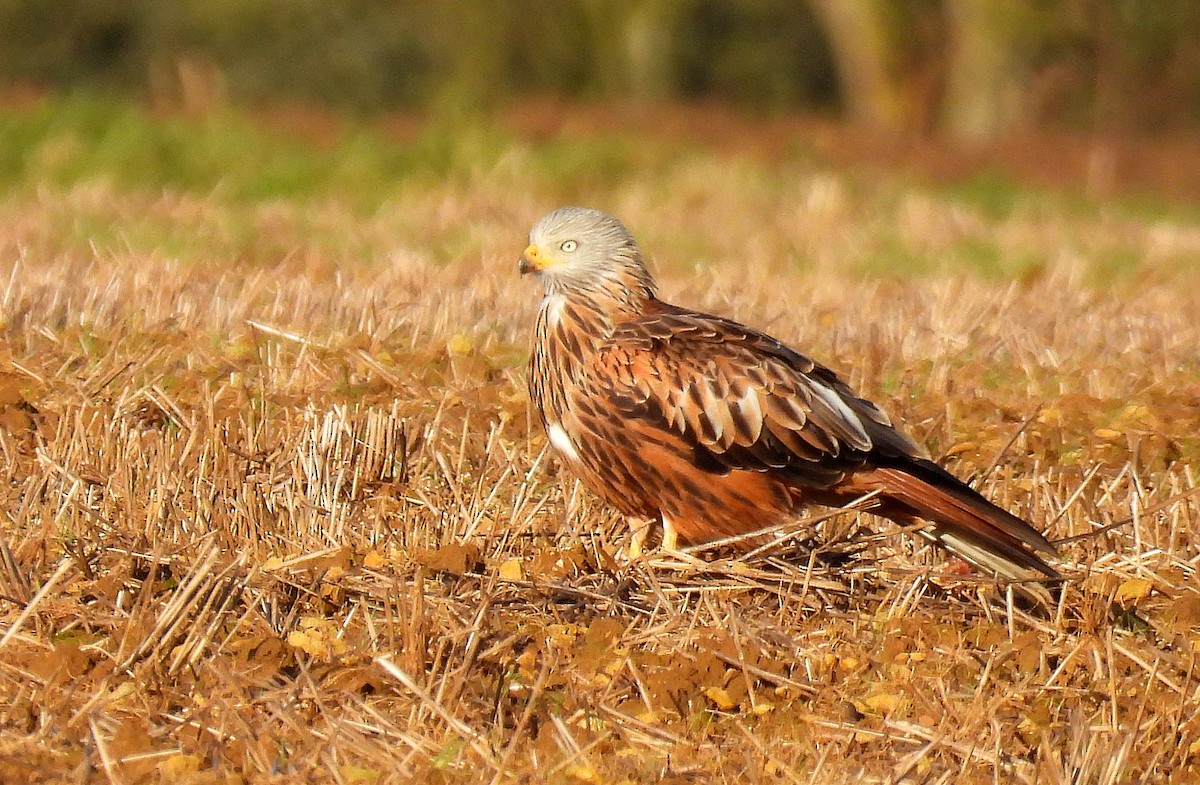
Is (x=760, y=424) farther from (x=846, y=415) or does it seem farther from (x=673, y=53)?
(x=673, y=53)

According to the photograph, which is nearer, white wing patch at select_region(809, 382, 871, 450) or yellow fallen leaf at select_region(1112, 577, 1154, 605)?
yellow fallen leaf at select_region(1112, 577, 1154, 605)

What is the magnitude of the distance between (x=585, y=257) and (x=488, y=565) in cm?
114

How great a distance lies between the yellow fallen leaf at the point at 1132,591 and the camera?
5.09 m

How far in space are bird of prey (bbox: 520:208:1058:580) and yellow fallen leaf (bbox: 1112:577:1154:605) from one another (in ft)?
0.85

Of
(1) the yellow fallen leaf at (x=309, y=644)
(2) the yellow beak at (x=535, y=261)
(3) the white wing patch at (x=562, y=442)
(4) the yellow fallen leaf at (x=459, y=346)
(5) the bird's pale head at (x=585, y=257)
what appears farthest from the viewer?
(4) the yellow fallen leaf at (x=459, y=346)

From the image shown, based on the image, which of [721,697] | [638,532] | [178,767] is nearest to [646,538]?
[638,532]

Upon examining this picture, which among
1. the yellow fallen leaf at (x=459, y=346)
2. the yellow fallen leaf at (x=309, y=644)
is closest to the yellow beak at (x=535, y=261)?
the yellow fallen leaf at (x=459, y=346)

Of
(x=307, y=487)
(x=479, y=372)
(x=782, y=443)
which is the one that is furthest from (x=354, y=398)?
(x=782, y=443)

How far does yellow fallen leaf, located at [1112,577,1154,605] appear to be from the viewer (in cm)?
509

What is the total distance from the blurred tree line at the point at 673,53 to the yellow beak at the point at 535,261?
16.2m

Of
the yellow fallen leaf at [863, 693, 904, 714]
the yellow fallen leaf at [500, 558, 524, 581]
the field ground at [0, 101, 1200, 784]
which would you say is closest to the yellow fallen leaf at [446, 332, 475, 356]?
the field ground at [0, 101, 1200, 784]

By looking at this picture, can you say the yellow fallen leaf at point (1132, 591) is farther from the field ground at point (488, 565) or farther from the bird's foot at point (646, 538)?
the bird's foot at point (646, 538)

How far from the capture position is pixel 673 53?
3447 cm

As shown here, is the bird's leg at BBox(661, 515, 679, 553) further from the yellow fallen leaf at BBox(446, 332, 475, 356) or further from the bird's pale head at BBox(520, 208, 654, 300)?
the yellow fallen leaf at BBox(446, 332, 475, 356)
